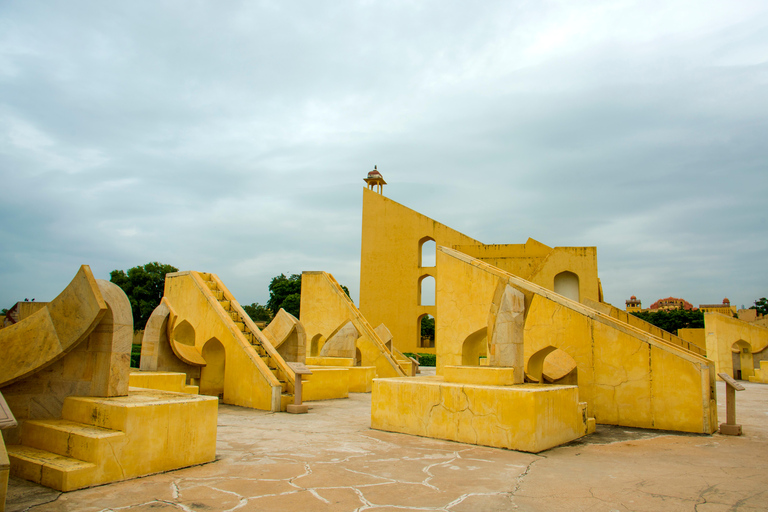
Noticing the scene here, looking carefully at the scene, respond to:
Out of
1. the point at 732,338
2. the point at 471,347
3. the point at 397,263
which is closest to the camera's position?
the point at 471,347

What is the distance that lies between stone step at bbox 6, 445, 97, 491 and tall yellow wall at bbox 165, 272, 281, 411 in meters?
4.78

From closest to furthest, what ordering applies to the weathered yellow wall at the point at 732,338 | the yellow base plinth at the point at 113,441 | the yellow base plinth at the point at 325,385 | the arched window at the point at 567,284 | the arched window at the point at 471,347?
the yellow base plinth at the point at 113,441 → the yellow base plinth at the point at 325,385 → the arched window at the point at 471,347 → the arched window at the point at 567,284 → the weathered yellow wall at the point at 732,338

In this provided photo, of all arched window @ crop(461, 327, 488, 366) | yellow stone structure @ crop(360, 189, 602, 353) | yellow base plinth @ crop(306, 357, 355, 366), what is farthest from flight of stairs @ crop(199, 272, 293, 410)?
yellow stone structure @ crop(360, 189, 602, 353)

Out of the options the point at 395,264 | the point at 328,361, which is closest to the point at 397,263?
the point at 395,264

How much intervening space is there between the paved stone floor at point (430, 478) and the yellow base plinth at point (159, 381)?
6.36 feet

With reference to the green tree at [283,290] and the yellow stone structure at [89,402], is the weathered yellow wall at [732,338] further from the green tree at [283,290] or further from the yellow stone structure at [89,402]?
the green tree at [283,290]

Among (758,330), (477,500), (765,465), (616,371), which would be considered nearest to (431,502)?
(477,500)

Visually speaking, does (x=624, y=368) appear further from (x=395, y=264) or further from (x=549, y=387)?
(x=395, y=264)

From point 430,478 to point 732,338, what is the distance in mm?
21608

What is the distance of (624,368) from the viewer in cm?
816

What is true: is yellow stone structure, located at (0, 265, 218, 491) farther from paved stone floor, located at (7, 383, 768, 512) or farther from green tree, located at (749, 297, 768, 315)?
green tree, located at (749, 297, 768, 315)

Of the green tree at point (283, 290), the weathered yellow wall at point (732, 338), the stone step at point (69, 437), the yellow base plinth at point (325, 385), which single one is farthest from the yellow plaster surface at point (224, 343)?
the green tree at point (283, 290)

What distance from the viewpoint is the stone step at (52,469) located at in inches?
156

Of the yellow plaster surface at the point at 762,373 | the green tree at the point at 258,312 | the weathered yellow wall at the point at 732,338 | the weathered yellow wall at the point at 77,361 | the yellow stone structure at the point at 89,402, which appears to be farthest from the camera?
the green tree at the point at 258,312
